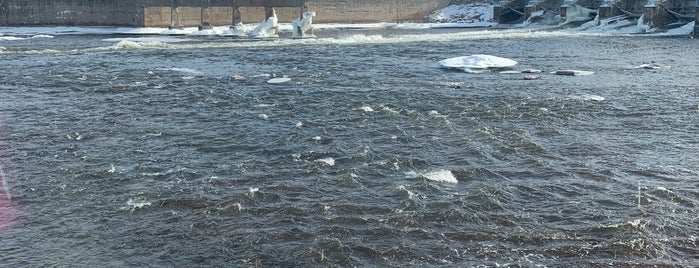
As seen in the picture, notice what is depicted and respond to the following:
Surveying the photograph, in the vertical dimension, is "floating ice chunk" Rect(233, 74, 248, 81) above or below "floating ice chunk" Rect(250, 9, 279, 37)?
below

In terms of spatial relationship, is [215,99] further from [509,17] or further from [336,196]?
[509,17]

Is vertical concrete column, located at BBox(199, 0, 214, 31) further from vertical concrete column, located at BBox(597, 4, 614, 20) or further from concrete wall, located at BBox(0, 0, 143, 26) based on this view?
vertical concrete column, located at BBox(597, 4, 614, 20)

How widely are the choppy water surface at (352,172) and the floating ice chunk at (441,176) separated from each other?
0.07 metres

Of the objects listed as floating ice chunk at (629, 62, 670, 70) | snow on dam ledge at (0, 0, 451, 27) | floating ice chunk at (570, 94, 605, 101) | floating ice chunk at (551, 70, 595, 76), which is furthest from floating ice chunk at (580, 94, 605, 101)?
snow on dam ledge at (0, 0, 451, 27)

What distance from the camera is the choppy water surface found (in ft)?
26.0

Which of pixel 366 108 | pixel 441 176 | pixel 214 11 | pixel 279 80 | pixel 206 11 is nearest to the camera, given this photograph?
pixel 441 176

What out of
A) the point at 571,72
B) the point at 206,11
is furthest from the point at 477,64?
the point at 206,11

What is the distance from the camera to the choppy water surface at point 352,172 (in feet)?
26.0

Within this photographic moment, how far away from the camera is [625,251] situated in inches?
304

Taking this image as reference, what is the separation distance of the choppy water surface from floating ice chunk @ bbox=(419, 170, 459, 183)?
0.07 meters

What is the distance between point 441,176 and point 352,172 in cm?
151

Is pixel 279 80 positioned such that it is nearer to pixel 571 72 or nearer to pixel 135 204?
pixel 571 72

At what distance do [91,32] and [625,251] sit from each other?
64892 millimetres

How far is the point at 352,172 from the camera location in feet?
37.1
